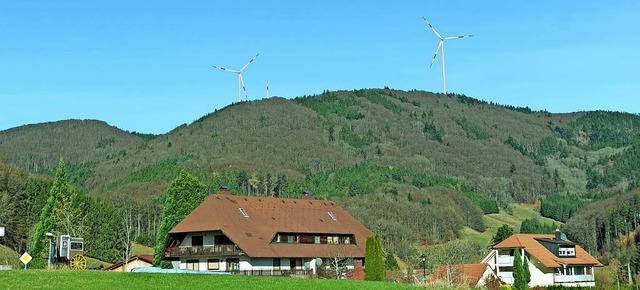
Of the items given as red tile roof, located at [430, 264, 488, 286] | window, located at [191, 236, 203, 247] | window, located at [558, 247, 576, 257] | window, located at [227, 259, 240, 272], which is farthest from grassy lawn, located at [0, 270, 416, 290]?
window, located at [558, 247, 576, 257]

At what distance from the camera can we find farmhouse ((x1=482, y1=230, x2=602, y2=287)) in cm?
10219

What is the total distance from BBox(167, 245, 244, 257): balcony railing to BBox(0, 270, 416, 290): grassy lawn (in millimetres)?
30154

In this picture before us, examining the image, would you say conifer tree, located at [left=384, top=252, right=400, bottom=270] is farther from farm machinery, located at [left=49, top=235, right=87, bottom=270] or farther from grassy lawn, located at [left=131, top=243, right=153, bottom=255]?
grassy lawn, located at [left=131, top=243, right=153, bottom=255]

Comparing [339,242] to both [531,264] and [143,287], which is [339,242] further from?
[143,287]

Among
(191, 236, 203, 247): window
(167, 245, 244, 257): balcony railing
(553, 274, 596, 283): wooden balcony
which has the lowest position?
(553, 274, 596, 283): wooden balcony

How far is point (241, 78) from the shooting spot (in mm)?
180625

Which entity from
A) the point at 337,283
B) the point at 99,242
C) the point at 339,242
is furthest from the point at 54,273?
the point at 99,242

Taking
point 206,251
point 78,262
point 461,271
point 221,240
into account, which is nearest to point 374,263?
point 461,271

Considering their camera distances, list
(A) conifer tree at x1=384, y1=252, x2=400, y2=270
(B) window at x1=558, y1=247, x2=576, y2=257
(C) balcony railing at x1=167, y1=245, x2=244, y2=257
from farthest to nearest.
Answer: (B) window at x1=558, y1=247, x2=576, y2=257 → (A) conifer tree at x1=384, y1=252, x2=400, y2=270 → (C) balcony railing at x1=167, y1=245, x2=244, y2=257

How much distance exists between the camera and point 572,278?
103 meters

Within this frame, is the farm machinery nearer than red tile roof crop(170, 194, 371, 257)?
Yes

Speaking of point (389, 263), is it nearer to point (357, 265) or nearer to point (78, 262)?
point (357, 265)

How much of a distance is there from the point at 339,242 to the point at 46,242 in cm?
3362

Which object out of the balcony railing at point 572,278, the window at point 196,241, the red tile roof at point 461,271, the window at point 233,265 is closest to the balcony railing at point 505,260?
the balcony railing at point 572,278
